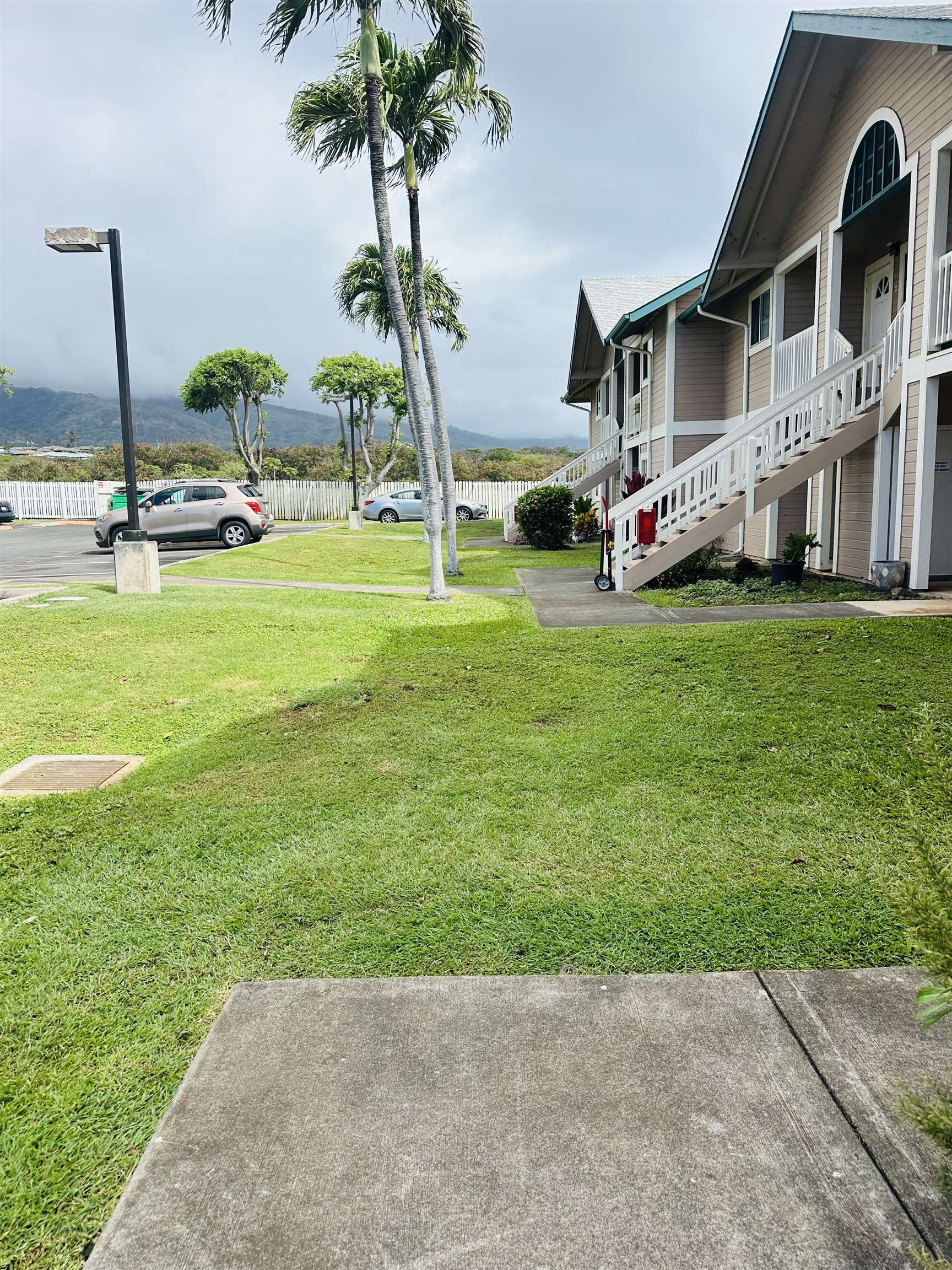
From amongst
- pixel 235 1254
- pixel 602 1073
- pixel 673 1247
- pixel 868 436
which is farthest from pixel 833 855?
pixel 868 436

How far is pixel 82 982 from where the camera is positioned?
9.71 feet

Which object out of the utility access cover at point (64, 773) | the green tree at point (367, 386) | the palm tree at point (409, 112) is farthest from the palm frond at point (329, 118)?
the green tree at point (367, 386)

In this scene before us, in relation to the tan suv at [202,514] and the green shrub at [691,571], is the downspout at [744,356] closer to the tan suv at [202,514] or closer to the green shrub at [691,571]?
the green shrub at [691,571]

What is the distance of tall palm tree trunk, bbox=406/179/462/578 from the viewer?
55.5 feet

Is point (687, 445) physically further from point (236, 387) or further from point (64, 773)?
point (236, 387)

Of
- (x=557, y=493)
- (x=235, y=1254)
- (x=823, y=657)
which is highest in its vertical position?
(x=557, y=493)

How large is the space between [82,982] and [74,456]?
341 feet

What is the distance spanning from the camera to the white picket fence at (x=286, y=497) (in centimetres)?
4425

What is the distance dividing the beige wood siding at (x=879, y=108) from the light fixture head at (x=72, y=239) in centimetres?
1020

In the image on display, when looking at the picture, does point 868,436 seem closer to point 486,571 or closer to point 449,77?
point 486,571

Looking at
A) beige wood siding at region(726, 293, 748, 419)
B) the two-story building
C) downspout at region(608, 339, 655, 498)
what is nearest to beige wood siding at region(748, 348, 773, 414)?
the two-story building

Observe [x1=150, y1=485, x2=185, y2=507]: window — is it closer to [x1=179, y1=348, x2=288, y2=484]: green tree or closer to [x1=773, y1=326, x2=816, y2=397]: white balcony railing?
[x1=773, y1=326, x2=816, y2=397]: white balcony railing

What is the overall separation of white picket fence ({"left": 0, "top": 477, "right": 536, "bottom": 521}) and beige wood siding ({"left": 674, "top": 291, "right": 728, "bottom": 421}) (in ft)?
79.0

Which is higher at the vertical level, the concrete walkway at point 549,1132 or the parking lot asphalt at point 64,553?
the parking lot asphalt at point 64,553
